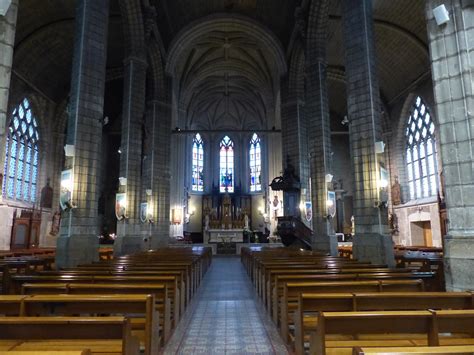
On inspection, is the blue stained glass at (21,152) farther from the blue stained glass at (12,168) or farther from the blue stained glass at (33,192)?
the blue stained glass at (33,192)

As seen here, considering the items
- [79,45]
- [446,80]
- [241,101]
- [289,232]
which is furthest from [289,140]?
[241,101]

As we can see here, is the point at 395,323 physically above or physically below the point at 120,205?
below

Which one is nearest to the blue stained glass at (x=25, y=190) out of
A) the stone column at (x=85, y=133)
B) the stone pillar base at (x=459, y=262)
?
the stone column at (x=85, y=133)

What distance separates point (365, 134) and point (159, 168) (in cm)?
1265

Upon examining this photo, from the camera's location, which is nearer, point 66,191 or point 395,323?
point 395,323

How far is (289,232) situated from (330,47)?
12.4 metres

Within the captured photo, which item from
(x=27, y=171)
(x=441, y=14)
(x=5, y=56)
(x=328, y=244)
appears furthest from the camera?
(x=27, y=171)

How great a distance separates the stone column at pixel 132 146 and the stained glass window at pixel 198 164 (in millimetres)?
22199

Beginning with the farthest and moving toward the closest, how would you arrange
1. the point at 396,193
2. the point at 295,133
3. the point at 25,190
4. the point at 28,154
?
1. the point at 396,193
2. the point at 28,154
3. the point at 25,190
4. the point at 295,133

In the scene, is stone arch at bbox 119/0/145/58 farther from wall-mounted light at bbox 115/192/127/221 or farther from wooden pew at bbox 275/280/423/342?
wooden pew at bbox 275/280/423/342

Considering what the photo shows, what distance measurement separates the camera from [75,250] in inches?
356

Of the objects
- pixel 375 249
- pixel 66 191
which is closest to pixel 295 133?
pixel 375 249

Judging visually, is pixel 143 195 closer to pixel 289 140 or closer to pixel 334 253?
pixel 289 140

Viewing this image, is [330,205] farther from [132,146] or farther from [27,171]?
[27,171]
